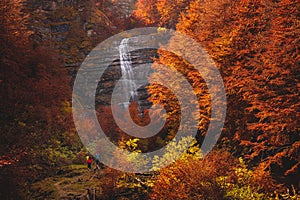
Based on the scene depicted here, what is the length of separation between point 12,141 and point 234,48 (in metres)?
11.5

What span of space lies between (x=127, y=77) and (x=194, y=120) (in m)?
16.9

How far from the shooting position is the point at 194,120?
16.6m

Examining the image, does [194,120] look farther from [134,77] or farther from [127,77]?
[127,77]

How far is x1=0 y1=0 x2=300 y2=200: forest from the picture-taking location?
10.0 m

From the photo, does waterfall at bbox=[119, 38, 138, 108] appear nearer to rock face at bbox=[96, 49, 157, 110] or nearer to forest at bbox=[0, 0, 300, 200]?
rock face at bbox=[96, 49, 157, 110]

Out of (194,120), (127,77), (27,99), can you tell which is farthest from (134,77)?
(27,99)

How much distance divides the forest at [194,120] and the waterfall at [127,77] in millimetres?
6678

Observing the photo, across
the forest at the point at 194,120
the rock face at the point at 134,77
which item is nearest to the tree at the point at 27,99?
the forest at the point at 194,120

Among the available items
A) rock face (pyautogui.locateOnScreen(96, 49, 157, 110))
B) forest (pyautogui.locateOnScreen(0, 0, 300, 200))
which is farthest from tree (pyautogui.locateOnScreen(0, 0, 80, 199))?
rock face (pyautogui.locateOnScreen(96, 49, 157, 110))

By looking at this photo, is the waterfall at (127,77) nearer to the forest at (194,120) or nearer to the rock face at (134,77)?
the rock face at (134,77)

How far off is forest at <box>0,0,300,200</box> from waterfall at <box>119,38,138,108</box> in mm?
6678

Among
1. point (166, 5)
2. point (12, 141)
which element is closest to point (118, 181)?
point (12, 141)

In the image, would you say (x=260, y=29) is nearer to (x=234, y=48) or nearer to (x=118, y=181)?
(x=234, y=48)

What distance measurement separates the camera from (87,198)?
12.4 m
